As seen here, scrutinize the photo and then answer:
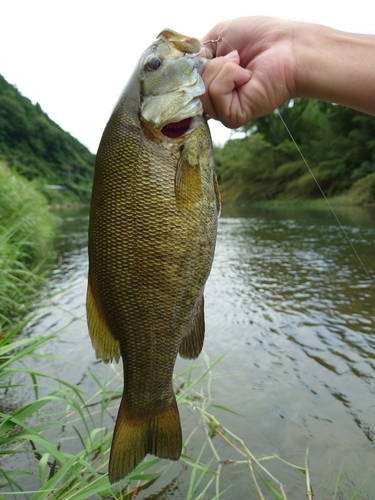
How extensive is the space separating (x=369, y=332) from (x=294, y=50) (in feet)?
14.6

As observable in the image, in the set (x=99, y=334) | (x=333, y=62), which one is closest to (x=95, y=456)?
(x=99, y=334)

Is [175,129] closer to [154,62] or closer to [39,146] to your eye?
[154,62]

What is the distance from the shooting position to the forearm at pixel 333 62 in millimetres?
1960

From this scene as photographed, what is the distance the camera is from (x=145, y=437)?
69.9 inches

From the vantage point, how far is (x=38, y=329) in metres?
5.82

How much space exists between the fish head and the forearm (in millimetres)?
530

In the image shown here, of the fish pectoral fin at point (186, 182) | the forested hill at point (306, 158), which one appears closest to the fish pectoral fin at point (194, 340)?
the fish pectoral fin at point (186, 182)

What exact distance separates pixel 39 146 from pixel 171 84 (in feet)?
308

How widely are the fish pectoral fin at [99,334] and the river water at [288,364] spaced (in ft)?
5.15

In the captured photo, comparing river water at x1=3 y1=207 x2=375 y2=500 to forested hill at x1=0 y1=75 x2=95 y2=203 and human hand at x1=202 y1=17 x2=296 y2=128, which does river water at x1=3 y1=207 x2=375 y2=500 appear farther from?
forested hill at x1=0 y1=75 x2=95 y2=203

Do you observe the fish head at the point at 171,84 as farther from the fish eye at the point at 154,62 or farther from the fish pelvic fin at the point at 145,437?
the fish pelvic fin at the point at 145,437

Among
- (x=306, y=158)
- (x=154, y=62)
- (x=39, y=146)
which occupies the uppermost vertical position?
(x=39, y=146)

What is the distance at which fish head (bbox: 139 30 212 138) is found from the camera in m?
1.64

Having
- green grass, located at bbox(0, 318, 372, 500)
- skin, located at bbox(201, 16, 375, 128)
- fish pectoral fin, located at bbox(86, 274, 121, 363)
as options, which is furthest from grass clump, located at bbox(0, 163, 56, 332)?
skin, located at bbox(201, 16, 375, 128)
